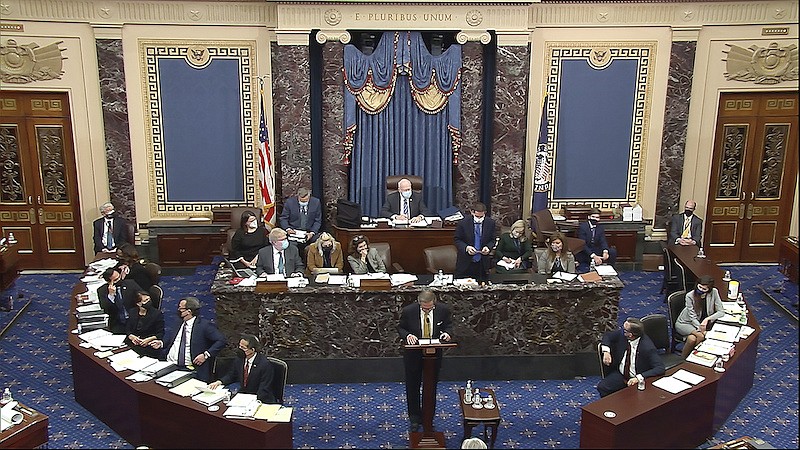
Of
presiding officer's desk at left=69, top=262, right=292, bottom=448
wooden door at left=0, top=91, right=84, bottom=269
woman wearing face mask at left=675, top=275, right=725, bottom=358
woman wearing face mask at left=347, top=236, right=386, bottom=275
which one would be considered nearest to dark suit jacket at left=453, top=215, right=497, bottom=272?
woman wearing face mask at left=347, top=236, right=386, bottom=275

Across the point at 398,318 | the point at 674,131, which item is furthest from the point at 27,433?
the point at 674,131

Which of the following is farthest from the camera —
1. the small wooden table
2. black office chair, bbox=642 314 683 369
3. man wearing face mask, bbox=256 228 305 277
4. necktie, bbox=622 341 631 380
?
man wearing face mask, bbox=256 228 305 277

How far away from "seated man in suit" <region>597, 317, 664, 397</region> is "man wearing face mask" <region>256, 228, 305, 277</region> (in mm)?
3826

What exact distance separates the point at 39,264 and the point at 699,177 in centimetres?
1103

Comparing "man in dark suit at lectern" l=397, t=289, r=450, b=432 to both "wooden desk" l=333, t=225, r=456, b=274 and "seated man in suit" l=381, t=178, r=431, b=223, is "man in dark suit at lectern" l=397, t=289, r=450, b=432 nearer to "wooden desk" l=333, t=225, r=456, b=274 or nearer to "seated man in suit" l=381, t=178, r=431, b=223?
"wooden desk" l=333, t=225, r=456, b=274

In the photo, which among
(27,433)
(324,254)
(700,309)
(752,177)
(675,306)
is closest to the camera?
(27,433)

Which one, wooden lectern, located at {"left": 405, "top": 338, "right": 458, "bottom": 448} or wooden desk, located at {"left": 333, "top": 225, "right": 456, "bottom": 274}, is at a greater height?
wooden desk, located at {"left": 333, "top": 225, "right": 456, "bottom": 274}

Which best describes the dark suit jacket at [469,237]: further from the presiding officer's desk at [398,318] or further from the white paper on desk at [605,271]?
the white paper on desk at [605,271]

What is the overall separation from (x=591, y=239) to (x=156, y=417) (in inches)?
271

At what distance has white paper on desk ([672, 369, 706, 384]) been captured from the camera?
727cm

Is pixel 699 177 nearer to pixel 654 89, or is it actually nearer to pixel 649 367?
pixel 654 89

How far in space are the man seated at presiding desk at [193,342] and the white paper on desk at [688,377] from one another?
4.52 metres

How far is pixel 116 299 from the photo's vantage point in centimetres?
891

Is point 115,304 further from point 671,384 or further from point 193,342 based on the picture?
point 671,384
